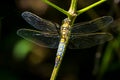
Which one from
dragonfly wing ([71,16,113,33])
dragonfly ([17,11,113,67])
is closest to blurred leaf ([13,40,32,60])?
dragonfly ([17,11,113,67])

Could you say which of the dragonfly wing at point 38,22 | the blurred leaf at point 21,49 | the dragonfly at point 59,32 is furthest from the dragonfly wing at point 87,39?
the blurred leaf at point 21,49

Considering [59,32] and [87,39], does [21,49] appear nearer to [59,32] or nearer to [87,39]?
[87,39]

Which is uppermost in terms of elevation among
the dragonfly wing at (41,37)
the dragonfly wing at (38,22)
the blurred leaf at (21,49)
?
the blurred leaf at (21,49)

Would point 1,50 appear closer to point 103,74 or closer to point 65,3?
point 65,3

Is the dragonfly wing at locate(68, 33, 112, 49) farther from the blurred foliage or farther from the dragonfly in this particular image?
the blurred foliage

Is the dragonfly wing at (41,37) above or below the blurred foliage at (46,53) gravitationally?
below

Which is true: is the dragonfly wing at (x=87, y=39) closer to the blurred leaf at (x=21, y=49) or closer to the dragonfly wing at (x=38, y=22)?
the dragonfly wing at (x=38, y=22)

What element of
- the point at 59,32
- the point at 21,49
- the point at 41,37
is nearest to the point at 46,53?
the point at 21,49
